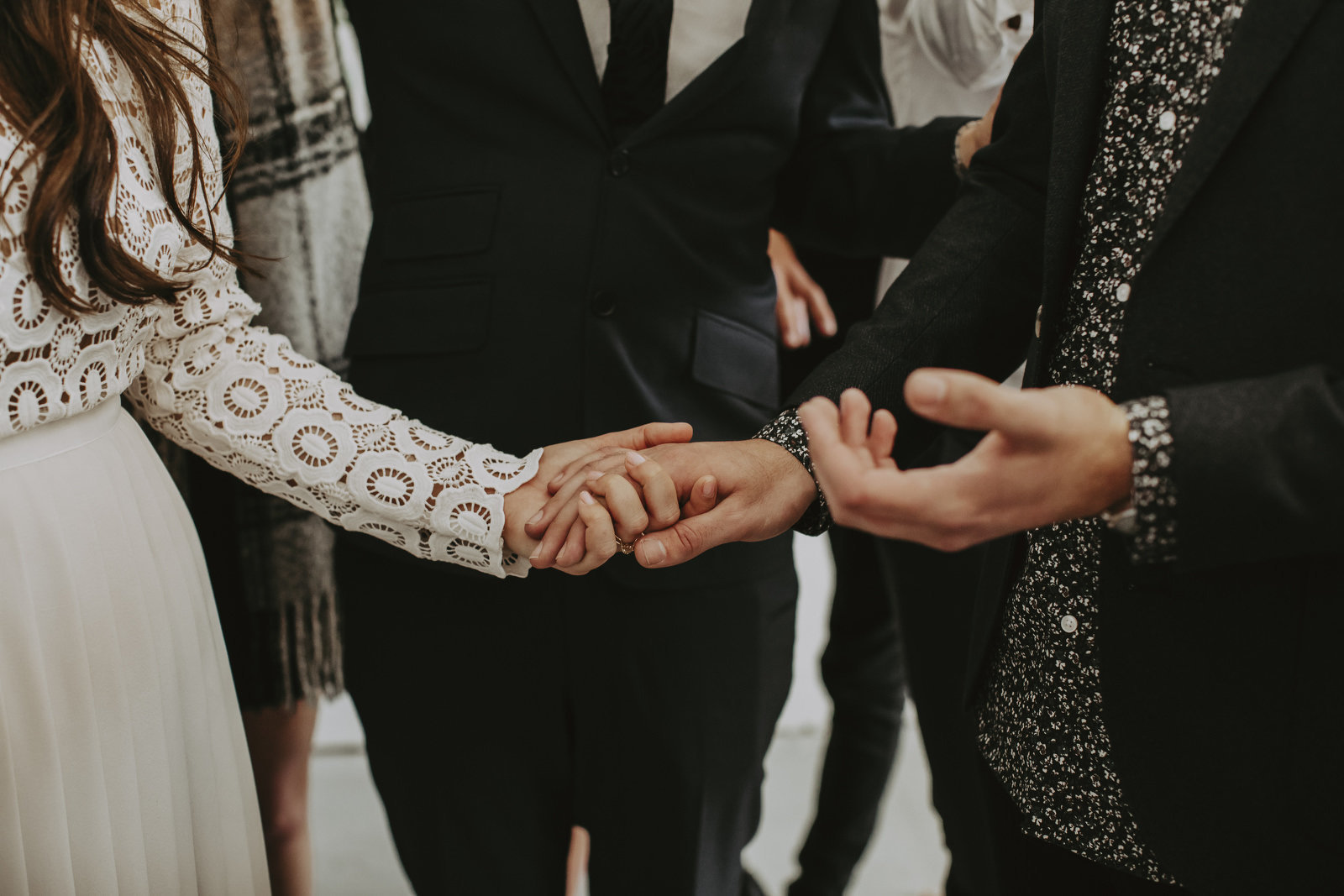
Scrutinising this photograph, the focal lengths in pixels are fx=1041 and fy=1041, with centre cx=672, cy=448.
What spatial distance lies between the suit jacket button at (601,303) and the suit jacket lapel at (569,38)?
210 millimetres

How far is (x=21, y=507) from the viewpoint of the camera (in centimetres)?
79

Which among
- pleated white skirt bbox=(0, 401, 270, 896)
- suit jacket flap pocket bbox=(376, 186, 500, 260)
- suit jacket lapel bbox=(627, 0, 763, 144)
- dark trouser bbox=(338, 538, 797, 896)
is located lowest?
dark trouser bbox=(338, 538, 797, 896)

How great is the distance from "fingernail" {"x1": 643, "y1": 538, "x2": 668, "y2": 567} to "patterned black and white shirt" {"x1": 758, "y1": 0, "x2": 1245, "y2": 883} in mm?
305

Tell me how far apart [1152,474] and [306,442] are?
0.75 meters

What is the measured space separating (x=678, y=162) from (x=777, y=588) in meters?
0.51

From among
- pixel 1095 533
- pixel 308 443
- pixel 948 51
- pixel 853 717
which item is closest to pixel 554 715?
pixel 308 443

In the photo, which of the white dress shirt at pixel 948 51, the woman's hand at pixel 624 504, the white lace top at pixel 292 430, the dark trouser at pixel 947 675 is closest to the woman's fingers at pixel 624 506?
the woman's hand at pixel 624 504

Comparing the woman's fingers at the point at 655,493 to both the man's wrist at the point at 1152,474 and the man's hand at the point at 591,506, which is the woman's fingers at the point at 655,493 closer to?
the man's hand at the point at 591,506

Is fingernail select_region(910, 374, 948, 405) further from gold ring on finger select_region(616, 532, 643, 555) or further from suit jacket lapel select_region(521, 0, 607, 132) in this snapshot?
suit jacket lapel select_region(521, 0, 607, 132)

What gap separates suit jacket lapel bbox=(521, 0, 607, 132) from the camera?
108 centimetres

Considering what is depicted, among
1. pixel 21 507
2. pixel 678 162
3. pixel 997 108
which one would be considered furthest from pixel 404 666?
pixel 997 108

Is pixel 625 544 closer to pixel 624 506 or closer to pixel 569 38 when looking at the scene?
pixel 624 506

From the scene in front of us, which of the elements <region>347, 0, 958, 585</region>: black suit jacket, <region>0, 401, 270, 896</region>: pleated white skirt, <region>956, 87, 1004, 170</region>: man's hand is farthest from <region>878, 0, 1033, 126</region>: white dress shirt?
<region>0, 401, 270, 896</region>: pleated white skirt

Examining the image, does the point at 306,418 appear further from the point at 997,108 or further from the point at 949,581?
the point at 949,581
